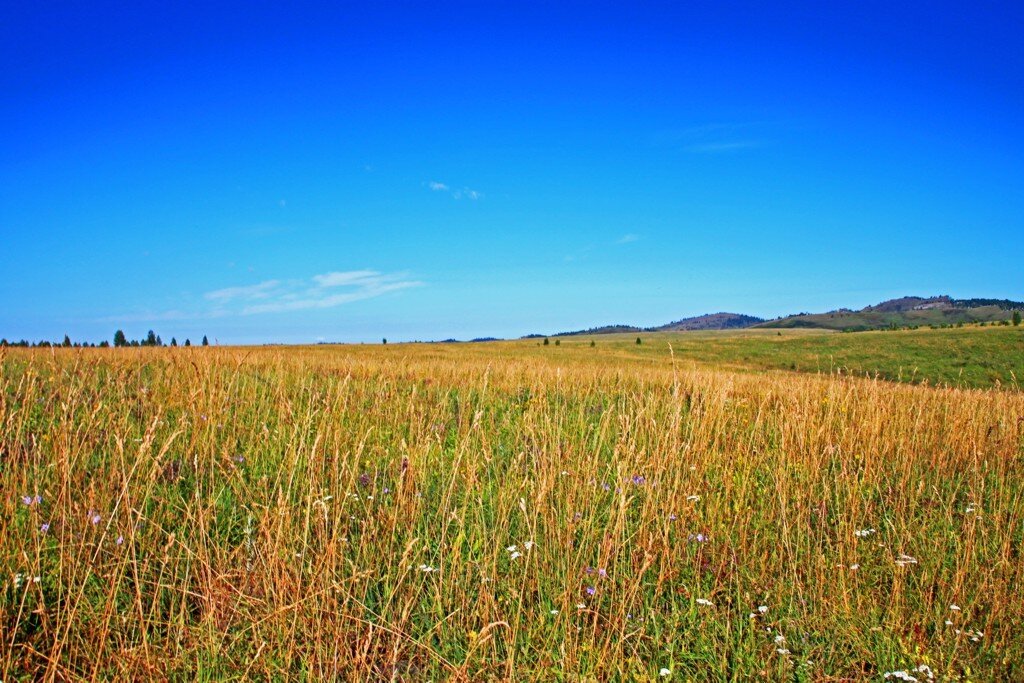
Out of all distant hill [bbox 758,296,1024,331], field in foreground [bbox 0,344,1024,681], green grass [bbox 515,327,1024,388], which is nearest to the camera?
field in foreground [bbox 0,344,1024,681]

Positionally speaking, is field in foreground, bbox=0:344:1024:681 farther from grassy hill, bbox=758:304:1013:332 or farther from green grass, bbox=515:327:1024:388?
grassy hill, bbox=758:304:1013:332

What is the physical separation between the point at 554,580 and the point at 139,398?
5.50 m

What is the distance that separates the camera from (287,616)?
7.35 ft

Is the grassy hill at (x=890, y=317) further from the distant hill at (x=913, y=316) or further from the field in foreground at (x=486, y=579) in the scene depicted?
the field in foreground at (x=486, y=579)

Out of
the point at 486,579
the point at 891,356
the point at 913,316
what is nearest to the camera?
the point at 486,579

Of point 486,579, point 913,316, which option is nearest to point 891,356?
point 486,579

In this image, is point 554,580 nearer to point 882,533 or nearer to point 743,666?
point 743,666

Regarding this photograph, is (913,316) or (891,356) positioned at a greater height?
(913,316)

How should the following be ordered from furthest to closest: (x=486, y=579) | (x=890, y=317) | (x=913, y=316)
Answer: (x=913, y=316)
(x=890, y=317)
(x=486, y=579)

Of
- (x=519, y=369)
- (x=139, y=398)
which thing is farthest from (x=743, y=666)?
(x=519, y=369)

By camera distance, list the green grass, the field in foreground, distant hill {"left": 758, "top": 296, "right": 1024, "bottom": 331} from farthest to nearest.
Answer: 1. distant hill {"left": 758, "top": 296, "right": 1024, "bottom": 331}
2. the green grass
3. the field in foreground

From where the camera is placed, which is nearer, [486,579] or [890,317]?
[486,579]

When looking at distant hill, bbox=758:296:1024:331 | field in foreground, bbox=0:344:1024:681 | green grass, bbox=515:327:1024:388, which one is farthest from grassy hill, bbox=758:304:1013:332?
field in foreground, bbox=0:344:1024:681

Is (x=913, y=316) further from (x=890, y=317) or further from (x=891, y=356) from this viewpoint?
(x=891, y=356)
